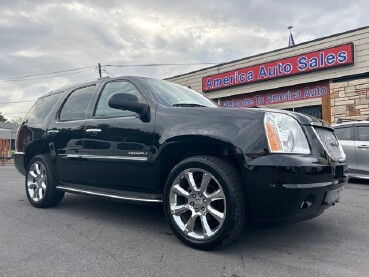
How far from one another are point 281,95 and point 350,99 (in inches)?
114

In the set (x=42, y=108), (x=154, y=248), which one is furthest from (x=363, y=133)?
(x=42, y=108)

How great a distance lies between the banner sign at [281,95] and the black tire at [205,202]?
8.94 m

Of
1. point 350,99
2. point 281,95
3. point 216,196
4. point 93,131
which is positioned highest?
point 281,95

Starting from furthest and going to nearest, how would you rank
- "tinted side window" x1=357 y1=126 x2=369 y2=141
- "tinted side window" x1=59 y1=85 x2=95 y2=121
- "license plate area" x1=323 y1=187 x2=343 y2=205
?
"tinted side window" x1=357 y1=126 x2=369 y2=141, "tinted side window" x1=59 y1=85 x2=95 y2=121, "license plate area" x1=323 y1=187 x2=343 y2=205

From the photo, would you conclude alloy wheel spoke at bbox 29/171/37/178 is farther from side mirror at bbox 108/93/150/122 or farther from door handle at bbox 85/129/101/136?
side mirror at bbox 108/93/150/122

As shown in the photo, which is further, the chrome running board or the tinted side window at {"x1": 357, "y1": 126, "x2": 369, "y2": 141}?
the tinted side window at {"x1": 357, "y1": 126, "x2": 369, "y2": 141}

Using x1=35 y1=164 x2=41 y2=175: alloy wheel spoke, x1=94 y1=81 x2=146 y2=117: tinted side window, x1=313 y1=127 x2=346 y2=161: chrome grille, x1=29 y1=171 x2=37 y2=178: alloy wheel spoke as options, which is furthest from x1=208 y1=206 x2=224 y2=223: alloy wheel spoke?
x1=29 y1=171 x2=37 y2=178: alloy wheel spoke

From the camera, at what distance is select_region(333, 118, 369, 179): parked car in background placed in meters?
7.36

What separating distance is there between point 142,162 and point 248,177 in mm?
1180

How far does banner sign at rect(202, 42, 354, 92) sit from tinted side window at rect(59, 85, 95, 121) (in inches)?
379

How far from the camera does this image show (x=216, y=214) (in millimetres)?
3061

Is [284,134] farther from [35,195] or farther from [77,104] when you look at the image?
[35,195]

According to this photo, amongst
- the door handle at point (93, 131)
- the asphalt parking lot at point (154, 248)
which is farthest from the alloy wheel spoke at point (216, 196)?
the door handle at point (93, 131)

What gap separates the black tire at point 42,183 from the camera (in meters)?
4.89
